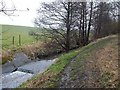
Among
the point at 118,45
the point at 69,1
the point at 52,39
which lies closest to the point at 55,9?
the point at 69,1

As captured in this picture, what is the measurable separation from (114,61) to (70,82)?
7.02 feet

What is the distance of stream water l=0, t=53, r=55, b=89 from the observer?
13.3m

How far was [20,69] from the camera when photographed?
17438mm

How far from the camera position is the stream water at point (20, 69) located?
13319 millimetres

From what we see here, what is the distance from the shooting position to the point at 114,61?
9656mm

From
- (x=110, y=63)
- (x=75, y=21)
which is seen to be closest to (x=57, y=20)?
(x=75, y=21)

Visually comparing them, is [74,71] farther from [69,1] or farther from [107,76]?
[69,1]

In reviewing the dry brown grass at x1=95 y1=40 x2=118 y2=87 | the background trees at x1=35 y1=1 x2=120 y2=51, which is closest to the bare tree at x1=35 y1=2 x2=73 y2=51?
the background trees at x1=35 y1=1 x2=120 y2=51

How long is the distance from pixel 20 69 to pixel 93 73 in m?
9.47

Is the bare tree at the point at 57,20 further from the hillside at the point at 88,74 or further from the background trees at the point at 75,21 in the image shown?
the hillside at the point at 88,74

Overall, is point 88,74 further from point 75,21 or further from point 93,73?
point 75,21

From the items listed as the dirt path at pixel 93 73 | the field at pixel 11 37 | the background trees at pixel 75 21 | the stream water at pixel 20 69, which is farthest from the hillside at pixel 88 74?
the background trees at pixel 75 21

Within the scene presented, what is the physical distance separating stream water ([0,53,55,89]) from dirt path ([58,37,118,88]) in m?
3.84

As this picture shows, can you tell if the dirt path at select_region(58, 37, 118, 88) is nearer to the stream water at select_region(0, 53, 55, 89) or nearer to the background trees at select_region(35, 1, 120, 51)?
the stream water at select_region(0, 53, 55, 89)
